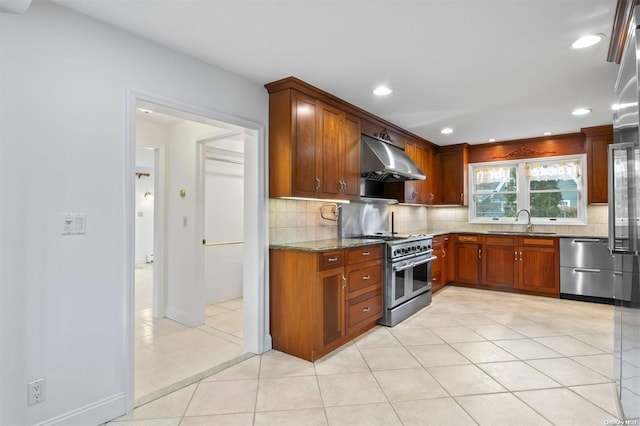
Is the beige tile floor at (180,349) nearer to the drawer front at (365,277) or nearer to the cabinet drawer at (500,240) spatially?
the drawer front at (365,277)

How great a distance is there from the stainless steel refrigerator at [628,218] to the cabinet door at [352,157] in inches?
87.9

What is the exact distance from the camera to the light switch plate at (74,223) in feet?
6.21

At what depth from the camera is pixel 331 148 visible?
3.47 meters

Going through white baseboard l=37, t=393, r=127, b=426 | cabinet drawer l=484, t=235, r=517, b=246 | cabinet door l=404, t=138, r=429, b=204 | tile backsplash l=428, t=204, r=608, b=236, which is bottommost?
white baseboard l=37, t=393, r=127, b=426

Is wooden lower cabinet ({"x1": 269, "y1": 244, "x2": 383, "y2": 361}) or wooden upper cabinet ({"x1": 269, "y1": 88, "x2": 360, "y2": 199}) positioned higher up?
wooden upper cabinet ({"x1": 269, "y1": 88, "x2": 360, "y2": 199})

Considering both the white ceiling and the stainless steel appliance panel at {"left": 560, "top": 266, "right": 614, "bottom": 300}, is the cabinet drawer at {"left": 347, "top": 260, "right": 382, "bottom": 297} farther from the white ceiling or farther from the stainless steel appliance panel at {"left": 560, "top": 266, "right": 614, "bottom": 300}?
the stainless steel appliance panel at {"left": 560, "top": 266, "right": 614, "bottom": 300}

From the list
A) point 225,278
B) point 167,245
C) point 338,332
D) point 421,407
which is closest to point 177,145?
point 167,245

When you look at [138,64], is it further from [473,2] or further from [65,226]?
[473,2]

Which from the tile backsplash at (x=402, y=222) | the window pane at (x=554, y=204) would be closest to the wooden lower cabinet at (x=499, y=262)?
the tile backsplash at (x=402, y=222)

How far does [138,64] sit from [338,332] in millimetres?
2614

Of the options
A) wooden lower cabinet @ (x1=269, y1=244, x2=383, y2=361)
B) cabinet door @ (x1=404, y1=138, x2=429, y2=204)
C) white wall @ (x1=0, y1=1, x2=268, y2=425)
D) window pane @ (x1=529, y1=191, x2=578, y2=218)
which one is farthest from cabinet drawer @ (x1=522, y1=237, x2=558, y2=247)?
white wall @ (x1=0, y1=1, x2=268, y2=425)

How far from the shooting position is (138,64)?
2223 mm

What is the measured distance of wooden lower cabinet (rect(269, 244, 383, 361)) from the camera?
2.82 metres

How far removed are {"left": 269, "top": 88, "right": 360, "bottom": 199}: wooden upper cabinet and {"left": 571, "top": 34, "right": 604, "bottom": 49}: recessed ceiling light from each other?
202cm
